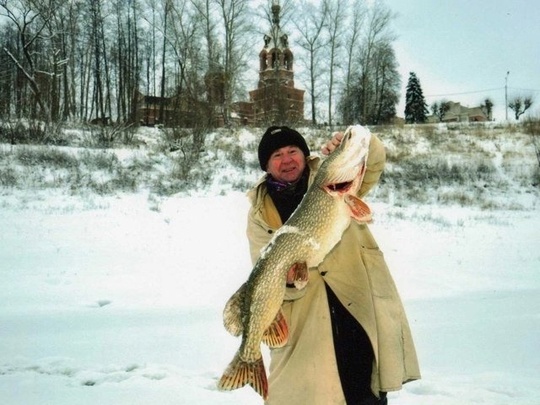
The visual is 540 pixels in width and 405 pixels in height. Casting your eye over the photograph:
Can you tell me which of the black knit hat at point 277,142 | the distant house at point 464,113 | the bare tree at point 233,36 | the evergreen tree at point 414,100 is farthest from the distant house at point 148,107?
the distant house at point 464,113

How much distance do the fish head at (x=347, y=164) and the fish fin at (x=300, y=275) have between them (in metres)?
0.34

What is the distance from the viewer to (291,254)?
1928mm

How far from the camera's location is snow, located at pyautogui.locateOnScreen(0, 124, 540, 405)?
12.0ft

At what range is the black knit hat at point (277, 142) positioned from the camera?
7.80 ft

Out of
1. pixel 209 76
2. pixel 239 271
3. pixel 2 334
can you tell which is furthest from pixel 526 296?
pixel 209 76

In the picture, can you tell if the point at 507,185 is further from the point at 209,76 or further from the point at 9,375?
the point at 9,375

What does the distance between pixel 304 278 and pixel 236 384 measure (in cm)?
51

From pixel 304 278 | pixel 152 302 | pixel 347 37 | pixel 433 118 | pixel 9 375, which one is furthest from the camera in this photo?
pixel 433 118

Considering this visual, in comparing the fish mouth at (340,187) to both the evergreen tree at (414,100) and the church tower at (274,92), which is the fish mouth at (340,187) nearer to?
the church tower at (274,92)

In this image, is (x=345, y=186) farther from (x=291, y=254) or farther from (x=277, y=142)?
(x=277, y=142)

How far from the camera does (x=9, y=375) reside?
150 inches

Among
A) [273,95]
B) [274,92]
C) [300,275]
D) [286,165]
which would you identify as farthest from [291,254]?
[274,92]

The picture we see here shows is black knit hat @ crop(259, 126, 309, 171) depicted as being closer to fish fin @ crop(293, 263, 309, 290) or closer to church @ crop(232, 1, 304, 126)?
fish fin @ crop(293, 263, 309, 290)

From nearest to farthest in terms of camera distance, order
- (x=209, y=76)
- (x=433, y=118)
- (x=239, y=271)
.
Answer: (x=239, y=271)
(x=209, y=76)
(x=433, y=118)
